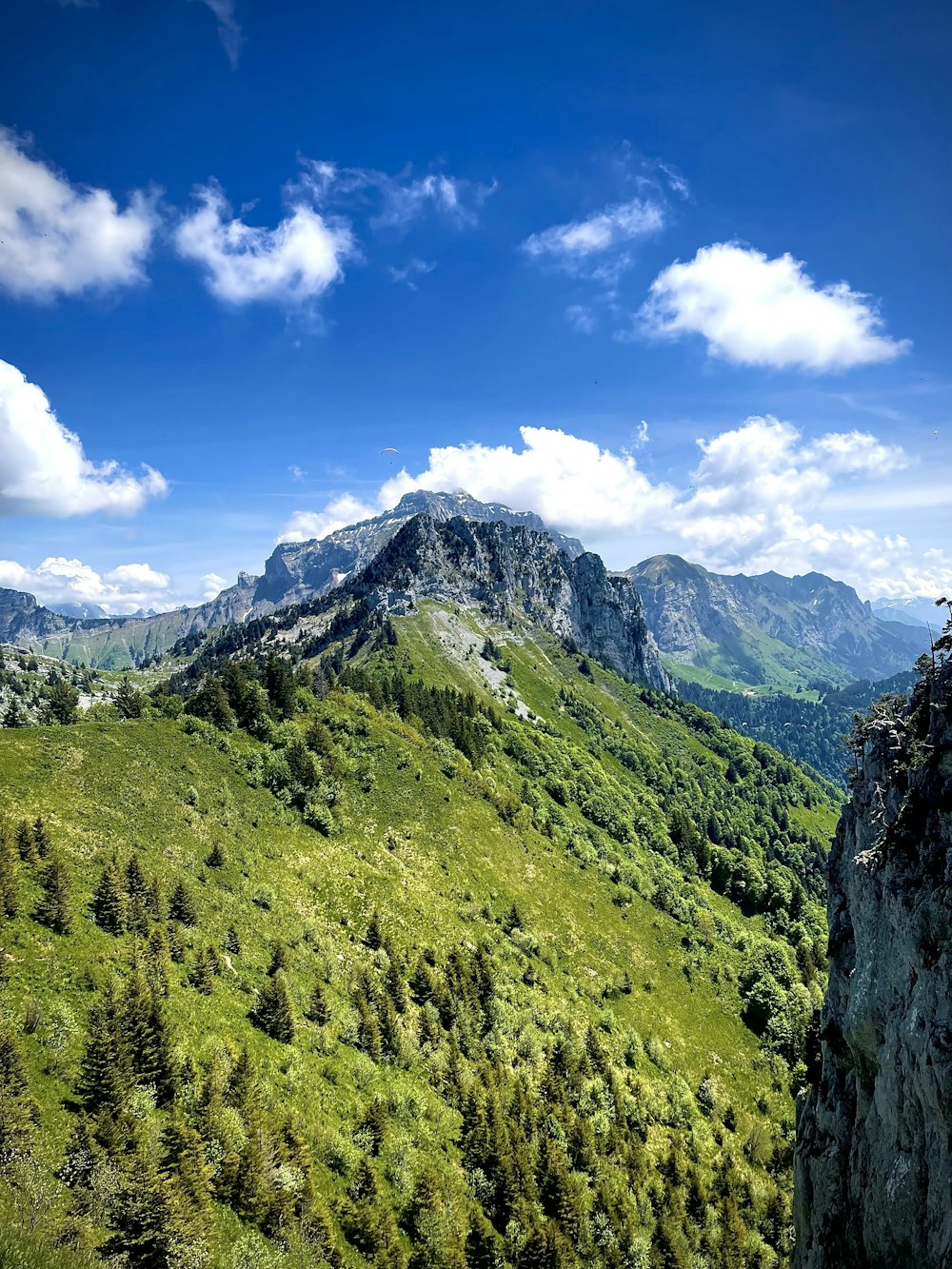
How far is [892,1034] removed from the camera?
21.0 metres

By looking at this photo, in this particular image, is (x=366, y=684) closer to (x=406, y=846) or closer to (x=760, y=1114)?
(x=406, y=846)

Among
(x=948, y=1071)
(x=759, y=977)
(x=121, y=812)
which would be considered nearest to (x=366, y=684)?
(x=121, y=812)

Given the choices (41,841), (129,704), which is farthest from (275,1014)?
(129,704)

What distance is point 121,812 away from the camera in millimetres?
50500

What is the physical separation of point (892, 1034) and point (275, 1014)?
114 ft

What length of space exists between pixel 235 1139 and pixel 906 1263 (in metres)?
27.9

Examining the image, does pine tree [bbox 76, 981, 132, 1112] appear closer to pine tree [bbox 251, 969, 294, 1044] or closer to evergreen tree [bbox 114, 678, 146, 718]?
pine tree [bbox 251, 969, 294, 1044]

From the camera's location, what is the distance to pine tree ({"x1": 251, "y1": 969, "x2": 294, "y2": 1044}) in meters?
37.5

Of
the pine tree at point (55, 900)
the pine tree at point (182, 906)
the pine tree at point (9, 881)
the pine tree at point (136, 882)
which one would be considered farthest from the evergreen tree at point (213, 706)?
the pine tree at point (55, 900)

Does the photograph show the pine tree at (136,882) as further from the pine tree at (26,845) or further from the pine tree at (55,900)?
the pine tree at (26,845)

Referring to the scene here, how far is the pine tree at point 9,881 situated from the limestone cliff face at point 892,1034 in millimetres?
42096

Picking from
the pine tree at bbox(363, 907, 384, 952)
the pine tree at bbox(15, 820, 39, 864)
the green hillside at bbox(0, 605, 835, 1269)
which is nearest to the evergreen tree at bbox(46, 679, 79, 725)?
the green hillside at bbox(0, 605, 835, 1269)

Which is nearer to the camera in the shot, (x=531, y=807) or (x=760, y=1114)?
(x=760, y=1114)

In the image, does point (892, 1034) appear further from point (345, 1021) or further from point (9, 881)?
point (9, 881)
